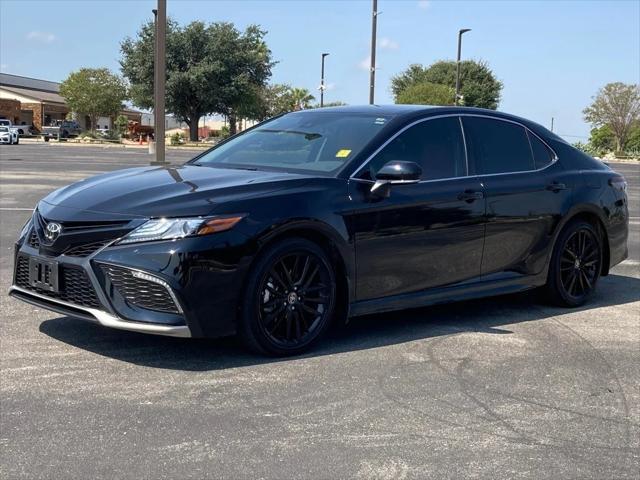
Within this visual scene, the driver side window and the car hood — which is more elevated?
the driver side window

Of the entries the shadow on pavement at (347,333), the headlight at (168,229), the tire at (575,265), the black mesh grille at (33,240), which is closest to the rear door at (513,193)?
the tire at (575,265)

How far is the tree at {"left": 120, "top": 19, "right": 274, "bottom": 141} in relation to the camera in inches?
2409

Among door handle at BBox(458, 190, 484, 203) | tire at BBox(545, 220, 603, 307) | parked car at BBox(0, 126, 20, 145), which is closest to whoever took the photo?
door handle at BBox(458, 190, 484, 203)

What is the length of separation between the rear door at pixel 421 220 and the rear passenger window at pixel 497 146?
0.47 ft

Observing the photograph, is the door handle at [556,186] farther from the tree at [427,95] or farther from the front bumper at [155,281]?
the tree at [427,95]

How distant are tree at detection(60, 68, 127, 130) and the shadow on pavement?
71284 mm

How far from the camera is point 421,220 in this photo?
17.5 feet

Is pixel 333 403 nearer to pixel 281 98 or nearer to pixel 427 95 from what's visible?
pixel 427 95

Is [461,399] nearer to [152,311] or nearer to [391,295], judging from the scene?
[391,295]

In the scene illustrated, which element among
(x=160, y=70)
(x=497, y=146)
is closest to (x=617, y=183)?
(x=497, y=146)

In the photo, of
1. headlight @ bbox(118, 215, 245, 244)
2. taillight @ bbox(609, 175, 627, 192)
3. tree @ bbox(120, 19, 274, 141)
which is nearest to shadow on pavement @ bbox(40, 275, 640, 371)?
headlight @ bbox(118, 215, 245, 244)

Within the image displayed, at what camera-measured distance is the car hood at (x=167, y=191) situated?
4.42 m

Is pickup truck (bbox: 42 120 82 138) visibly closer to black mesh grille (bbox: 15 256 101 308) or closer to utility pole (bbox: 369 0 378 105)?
utility pole (bbox: 369 0 378 105)

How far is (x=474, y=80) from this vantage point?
81.9 meters
